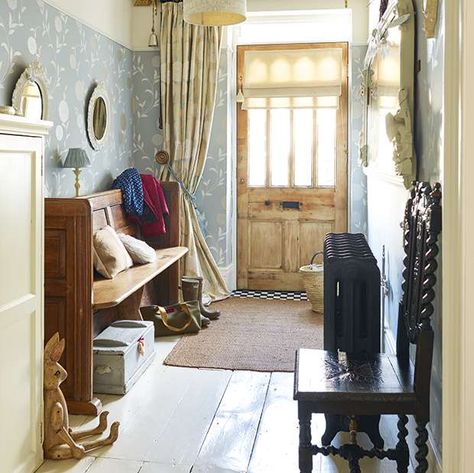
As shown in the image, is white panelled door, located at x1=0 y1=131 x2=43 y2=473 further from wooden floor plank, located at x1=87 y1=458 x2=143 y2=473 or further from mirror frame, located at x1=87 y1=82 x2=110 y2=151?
mirror frame, located at x1=87 y1=82 x2=110 y2=151

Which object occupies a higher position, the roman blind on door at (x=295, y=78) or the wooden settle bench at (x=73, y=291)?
the roman blind on door at (x=295, y=78)

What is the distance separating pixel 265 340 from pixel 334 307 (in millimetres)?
1965

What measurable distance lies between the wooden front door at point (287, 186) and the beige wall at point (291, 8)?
329mm

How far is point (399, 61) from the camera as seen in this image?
114 inches

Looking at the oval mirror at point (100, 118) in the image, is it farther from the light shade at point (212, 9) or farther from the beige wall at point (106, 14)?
the light shade at point (212, 9)

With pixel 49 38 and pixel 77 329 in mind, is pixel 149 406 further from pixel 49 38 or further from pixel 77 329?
pixel 49 38

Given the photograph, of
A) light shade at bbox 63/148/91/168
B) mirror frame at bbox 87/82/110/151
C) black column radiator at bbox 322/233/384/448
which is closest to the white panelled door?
black column radiator at bbox 322/233/384/448

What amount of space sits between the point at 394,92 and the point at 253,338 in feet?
7.50

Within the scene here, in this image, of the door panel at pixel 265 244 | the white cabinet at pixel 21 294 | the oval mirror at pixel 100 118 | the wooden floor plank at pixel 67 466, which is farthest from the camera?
the door panel at pixel 265 244

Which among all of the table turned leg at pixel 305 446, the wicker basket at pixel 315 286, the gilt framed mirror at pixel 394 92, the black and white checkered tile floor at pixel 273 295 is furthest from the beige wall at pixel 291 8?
the table turned leg at pixel 305 446

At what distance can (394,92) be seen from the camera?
3.18m

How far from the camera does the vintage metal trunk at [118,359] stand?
3.64 m

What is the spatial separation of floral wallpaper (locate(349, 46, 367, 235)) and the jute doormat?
988 millimetres


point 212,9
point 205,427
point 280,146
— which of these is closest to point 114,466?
point 205,427
